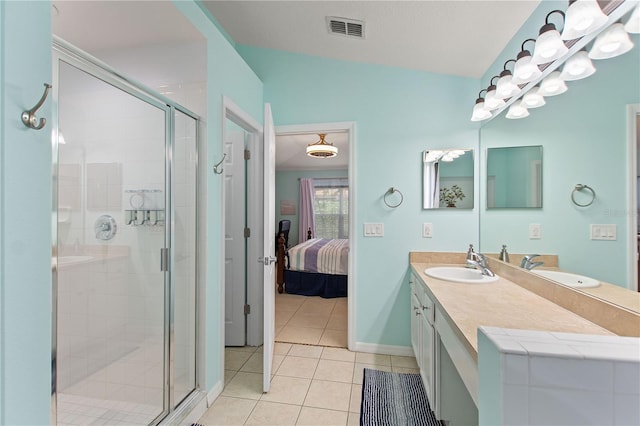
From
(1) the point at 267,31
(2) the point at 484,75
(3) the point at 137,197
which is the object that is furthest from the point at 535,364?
(1) the point at 267,31

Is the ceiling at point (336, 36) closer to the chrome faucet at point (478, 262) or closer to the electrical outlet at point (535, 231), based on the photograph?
the electrical outlet at point (535, 231)

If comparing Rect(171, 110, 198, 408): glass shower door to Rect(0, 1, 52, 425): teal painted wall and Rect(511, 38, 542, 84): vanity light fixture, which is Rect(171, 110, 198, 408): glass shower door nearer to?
Rect(0, 1, 52, 425): teal painted wall

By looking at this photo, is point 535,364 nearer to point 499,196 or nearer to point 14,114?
point 14,114

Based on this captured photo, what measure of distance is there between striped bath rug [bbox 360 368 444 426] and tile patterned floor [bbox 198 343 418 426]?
6cm

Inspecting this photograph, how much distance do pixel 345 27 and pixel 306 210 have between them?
539cm

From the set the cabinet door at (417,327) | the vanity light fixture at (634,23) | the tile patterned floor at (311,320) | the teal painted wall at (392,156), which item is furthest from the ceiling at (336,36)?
the tile patterned floor at (311,320)

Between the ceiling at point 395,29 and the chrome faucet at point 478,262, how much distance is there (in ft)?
4.78

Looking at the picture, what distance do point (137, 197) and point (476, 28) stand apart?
2448 mm

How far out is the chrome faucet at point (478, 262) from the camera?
2.01 metres

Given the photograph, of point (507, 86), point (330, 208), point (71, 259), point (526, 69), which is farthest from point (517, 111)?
point (330, 208)

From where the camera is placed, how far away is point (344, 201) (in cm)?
736

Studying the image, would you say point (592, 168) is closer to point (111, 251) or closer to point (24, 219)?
point (24, 219)

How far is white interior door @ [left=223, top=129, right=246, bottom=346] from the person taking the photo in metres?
2.74

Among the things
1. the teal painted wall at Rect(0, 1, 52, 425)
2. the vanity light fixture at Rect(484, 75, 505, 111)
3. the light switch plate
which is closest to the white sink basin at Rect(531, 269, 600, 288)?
the light switch plate
